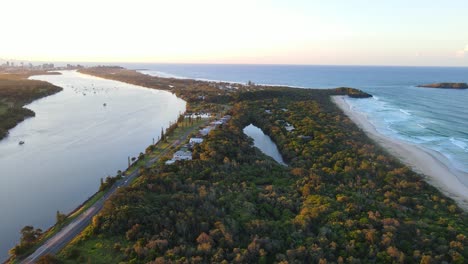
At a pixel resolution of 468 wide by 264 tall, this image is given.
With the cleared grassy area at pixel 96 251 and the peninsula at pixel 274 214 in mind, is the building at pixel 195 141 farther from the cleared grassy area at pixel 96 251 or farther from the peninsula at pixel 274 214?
the cleared grassy area at pixel 96 251

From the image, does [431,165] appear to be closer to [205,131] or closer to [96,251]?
[205,131]

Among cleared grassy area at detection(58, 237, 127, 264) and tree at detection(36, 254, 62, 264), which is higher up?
tree at detection(36, 254, 62, 264)

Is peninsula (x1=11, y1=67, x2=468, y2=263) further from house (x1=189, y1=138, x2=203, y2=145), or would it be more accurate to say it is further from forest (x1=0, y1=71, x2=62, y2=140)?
forest (x1=0, y1=71, x2=62, y2=140)

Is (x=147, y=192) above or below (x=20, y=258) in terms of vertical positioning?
above

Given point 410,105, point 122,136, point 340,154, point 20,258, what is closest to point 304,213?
point 340,154

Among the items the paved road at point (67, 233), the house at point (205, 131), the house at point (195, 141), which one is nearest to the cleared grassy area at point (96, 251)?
the paved road at point (67, 233)

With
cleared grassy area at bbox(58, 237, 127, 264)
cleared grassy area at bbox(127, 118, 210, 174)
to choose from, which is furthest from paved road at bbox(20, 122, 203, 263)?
cleared grassy area at bbox(127, 118, 210, 174)

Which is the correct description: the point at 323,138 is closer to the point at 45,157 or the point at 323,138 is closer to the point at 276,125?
the point at 276,125
